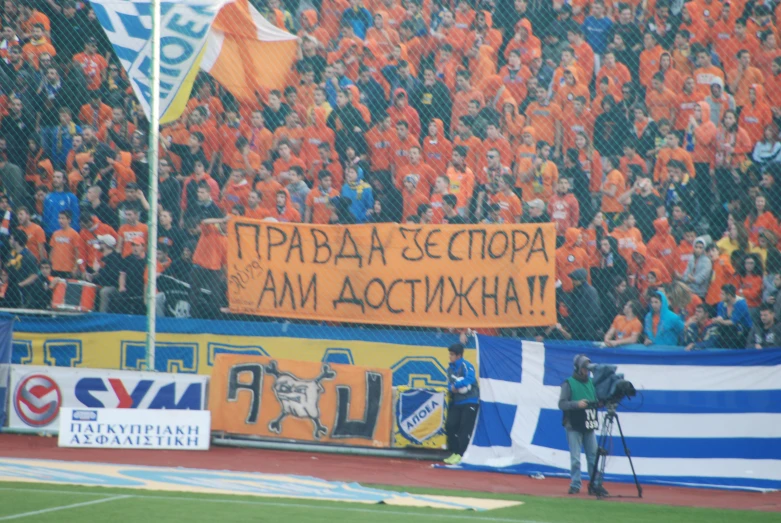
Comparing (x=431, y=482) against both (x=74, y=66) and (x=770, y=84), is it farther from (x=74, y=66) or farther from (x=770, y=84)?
(x=74, y=66)

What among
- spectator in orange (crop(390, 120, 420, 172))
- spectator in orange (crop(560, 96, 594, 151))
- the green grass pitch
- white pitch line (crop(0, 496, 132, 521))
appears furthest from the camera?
spectator in orange (crop(390, 120, 420, 172))

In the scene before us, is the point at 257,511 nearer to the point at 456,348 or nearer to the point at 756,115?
the point at 456,348

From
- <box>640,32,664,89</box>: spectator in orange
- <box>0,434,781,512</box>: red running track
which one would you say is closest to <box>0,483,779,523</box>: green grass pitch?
<box>0,434,781,512</box>: red running track

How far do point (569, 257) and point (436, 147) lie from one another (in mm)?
2661

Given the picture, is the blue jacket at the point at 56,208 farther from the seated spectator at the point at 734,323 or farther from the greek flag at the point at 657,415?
the seated spectator at the point at 734,323

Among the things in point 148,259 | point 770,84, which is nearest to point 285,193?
point 148,259

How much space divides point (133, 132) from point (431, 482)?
7.13 meters

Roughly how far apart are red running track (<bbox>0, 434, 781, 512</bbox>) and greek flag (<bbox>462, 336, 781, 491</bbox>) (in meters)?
0.26

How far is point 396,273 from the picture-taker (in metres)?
13.1

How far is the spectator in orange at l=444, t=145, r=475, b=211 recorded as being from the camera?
13914 millimetres

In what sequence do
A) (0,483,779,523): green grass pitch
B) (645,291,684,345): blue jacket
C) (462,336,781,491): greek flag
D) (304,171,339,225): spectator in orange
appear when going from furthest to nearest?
(304,171,339,225): spectator in orange
(645,291,684,345): blue jacket
(462,336,781,491): greek flag
(0,483,779,523): green grass pitch

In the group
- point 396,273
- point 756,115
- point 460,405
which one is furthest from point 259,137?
point 756,115

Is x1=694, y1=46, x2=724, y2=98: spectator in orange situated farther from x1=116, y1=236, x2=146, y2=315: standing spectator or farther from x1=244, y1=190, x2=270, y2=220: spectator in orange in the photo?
x1=116, y1=236, x2=146, y2=315: standing spectator

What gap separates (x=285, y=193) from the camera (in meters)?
14.0
